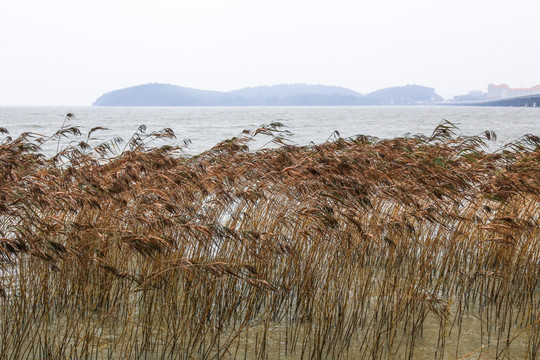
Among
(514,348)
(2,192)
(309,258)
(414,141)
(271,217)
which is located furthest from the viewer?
(414,141)

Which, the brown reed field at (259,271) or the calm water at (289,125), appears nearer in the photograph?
the brown reed field at (259,271)

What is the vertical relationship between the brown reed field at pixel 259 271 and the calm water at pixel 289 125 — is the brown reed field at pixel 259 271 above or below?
above

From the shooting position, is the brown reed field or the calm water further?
the calm water

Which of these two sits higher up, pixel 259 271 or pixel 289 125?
pixel 259 271

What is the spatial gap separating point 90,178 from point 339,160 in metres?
3.19

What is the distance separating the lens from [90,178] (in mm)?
6539

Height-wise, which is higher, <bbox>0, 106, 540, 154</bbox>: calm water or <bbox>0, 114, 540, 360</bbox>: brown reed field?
<bbox>0, 114, 540, 360</bbox>: brown reed field

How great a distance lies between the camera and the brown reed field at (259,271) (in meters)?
4.83

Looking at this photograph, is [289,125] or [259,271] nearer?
[259,271]

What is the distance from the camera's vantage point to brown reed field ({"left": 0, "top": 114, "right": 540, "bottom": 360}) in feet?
15.9

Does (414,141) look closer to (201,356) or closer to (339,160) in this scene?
(339,160)

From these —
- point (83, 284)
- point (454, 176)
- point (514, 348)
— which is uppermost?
point (454, 176)

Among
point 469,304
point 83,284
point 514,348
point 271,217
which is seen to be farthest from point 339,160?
point 83,284

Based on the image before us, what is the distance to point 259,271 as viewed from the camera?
558 centimetres
